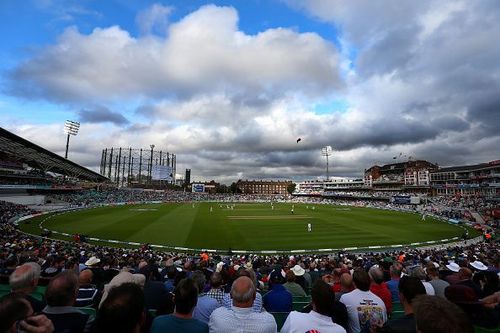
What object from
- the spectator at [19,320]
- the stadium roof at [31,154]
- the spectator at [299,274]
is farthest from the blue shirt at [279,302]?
the stadium roof at [31,154]

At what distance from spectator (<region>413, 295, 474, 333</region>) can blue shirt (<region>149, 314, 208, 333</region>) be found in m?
2.05

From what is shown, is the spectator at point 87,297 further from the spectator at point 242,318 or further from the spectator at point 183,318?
the spectator at point 242,318

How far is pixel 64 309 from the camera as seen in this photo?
3154 mm

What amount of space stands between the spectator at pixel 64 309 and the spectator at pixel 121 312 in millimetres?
725

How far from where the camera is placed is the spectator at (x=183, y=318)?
3.08 metres

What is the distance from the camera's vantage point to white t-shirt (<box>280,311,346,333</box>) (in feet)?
10.5

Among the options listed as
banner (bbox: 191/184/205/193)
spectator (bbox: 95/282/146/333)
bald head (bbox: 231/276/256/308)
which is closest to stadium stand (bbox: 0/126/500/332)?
spectator (bbox: 95/282/146/333)

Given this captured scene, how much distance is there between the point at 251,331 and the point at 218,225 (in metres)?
37.9

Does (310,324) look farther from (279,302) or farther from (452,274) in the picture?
(452,274)

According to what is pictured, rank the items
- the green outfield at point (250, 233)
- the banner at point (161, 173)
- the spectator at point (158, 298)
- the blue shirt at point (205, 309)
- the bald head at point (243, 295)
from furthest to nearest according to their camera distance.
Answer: the banner at point (161, 173), the green outfield at point (250, 233), the spectator at point (158, 298), the blue shirt at point (205, 309), the bald head at point (243, 295)

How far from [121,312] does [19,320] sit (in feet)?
2.67

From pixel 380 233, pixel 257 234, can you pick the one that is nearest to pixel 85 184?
pixel 257 234

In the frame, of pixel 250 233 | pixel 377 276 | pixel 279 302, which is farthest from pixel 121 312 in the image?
pixel 250 233

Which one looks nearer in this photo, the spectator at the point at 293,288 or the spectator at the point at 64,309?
the spectator at the point at 64,309
